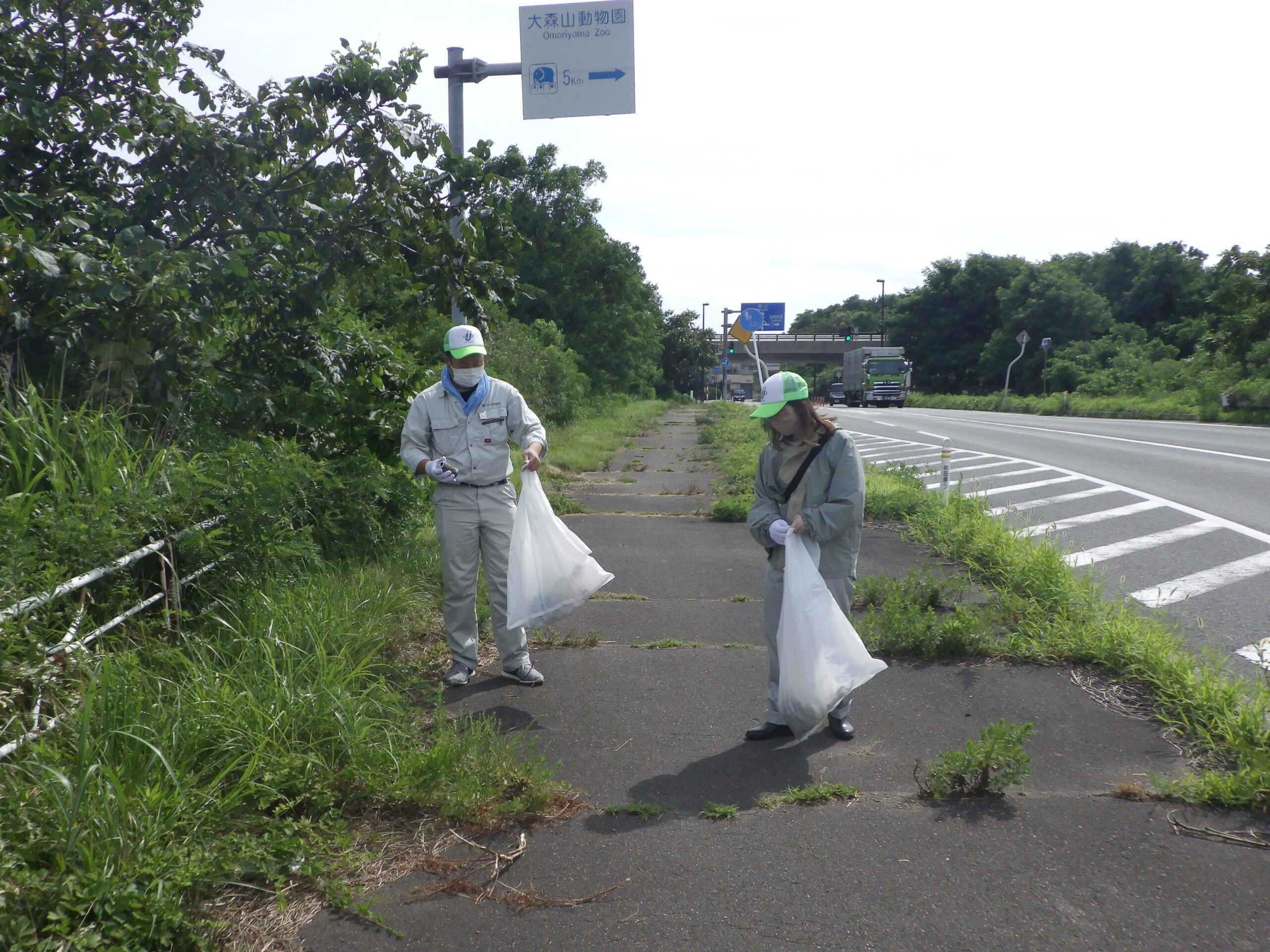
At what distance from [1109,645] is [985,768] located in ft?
6.66

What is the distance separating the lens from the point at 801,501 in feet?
15.6

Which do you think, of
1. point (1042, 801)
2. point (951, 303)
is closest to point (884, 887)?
point (1042, 801)

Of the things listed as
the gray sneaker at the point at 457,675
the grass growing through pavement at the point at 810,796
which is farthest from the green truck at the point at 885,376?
the grass growing through pavement at the point at 810,796

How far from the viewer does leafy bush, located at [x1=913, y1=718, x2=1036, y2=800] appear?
155 inches

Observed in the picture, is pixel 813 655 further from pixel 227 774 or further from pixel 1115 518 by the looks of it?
pixel 1115 518

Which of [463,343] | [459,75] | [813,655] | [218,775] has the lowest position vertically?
[218,775]

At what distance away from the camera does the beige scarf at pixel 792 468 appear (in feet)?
15.6

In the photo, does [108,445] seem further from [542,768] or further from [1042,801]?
[1042,801]

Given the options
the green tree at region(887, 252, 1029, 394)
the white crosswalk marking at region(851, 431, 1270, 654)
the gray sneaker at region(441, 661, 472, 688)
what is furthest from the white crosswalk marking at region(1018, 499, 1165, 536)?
Answer: the green tree at region(887, 252, 1029, 394)

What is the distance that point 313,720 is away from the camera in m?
4.04

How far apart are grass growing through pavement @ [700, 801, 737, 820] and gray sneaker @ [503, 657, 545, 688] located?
70.7 inches

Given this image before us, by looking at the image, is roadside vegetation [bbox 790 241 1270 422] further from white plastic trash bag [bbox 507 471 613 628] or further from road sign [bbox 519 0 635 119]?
white plastic trash bag [bbox 507 471 613 628]

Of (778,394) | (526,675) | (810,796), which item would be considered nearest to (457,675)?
(526,675)

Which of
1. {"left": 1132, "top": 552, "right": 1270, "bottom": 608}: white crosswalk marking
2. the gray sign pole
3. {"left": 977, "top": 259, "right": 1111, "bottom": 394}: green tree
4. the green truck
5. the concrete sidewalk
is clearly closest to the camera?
the concrete sidewalk
